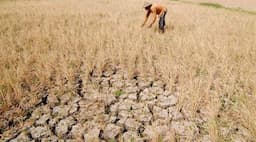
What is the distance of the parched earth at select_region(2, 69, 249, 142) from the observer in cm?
312

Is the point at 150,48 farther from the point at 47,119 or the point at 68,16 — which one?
the point at 68,16

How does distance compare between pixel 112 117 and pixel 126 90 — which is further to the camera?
pixel 126 90

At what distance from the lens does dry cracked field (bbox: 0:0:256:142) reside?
3.21m

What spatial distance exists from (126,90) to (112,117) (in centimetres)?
87

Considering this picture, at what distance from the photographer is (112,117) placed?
3.52m

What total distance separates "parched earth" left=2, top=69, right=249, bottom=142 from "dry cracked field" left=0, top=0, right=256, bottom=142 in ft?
0.04

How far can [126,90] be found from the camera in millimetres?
4316

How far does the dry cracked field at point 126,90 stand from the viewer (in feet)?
10.5

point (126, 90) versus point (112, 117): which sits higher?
point (126, 90)

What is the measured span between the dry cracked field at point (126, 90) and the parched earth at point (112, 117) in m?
0.01

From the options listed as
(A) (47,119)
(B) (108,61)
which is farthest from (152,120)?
(B) (108,61)

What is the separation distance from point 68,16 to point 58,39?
4528 mm

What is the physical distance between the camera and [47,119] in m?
3.48

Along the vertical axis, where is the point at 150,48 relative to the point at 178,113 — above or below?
above
